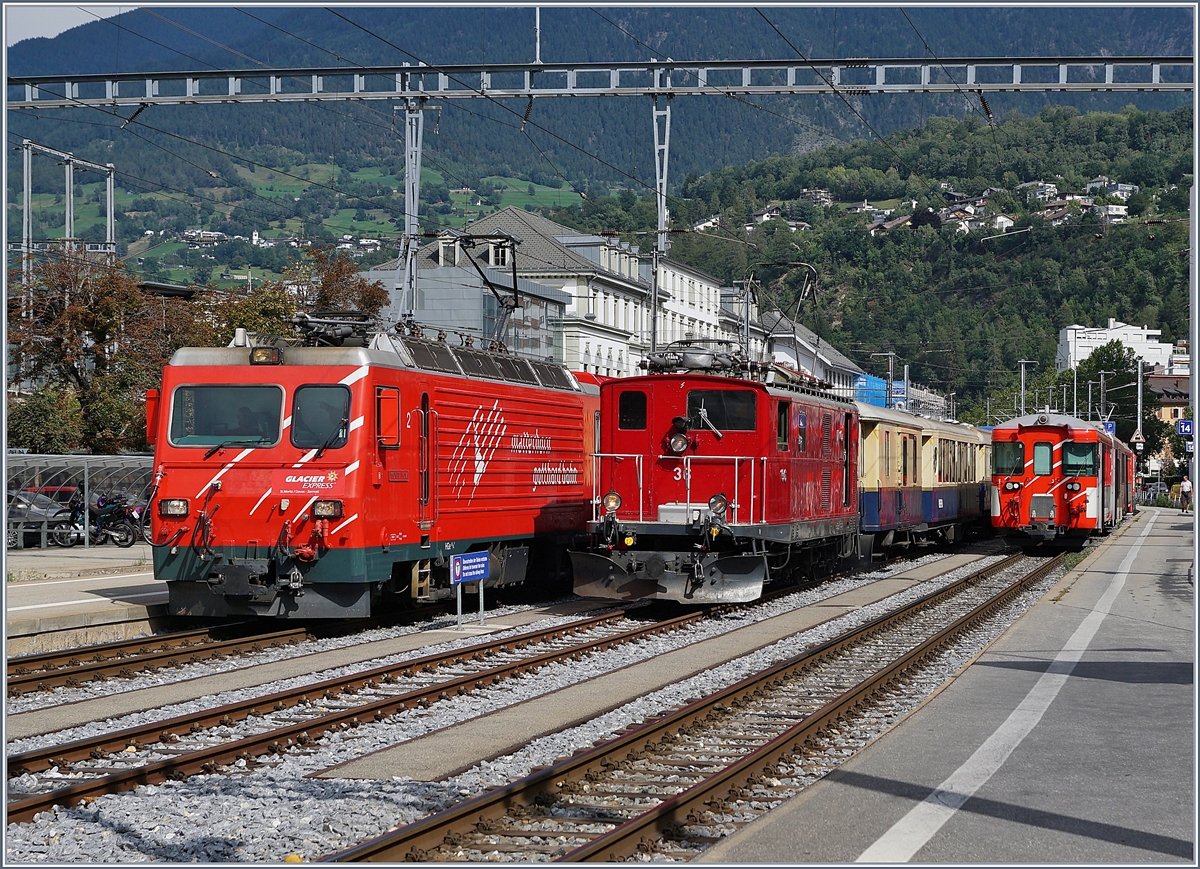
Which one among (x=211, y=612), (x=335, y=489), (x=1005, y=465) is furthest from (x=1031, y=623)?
(x=1005, y=465)

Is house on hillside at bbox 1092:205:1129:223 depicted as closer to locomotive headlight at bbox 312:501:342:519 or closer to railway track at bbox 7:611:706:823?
locomotive headlight at bbox 312:501:342:519

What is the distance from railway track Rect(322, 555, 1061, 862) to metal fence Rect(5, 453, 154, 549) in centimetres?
1766

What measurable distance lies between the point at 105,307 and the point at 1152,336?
117m

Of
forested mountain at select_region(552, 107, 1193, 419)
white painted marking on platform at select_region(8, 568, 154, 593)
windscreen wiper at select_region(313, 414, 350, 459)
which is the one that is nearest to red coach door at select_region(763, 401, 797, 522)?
windscreen wiper at select_region(313, 414, 350, 459)

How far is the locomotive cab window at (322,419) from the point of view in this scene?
51.2 feet

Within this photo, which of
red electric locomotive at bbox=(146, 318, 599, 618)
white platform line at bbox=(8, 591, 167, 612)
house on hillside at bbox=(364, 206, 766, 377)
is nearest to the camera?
red electric locomotive at bbox=(146, 318, 599, 618)

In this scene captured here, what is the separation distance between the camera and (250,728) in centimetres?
1085

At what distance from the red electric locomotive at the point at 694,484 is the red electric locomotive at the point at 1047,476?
46.5 feet

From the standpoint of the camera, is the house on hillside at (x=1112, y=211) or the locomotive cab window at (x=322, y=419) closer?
the locomotive cab window at (x=322, y=419)

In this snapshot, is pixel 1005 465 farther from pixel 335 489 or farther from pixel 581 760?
pixel 581 760

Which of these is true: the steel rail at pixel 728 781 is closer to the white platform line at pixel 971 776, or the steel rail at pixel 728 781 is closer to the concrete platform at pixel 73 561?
the white platform line at pixel 971 776

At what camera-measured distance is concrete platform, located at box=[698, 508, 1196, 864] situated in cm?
714

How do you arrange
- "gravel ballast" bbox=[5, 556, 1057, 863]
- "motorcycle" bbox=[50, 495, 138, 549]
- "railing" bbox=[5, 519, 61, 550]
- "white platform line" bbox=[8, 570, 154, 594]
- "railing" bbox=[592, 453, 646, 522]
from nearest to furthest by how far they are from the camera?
1. "gravel ballast" bbox=[5, 556, 1057, 863]
2. "railing" bbox=[592, 453, 646, 522]
3. "white platform line" bbox=[8, 570, 154, 594]
4. "railing" bbox=[5, 519, 61, 550]
5. "motorcycle" bbox=[50, 495, 138, 549]

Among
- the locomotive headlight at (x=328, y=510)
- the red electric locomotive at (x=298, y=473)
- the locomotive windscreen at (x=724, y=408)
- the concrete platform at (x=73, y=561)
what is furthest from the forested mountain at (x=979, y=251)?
the locomotive headlight at (x=328, y=510)
